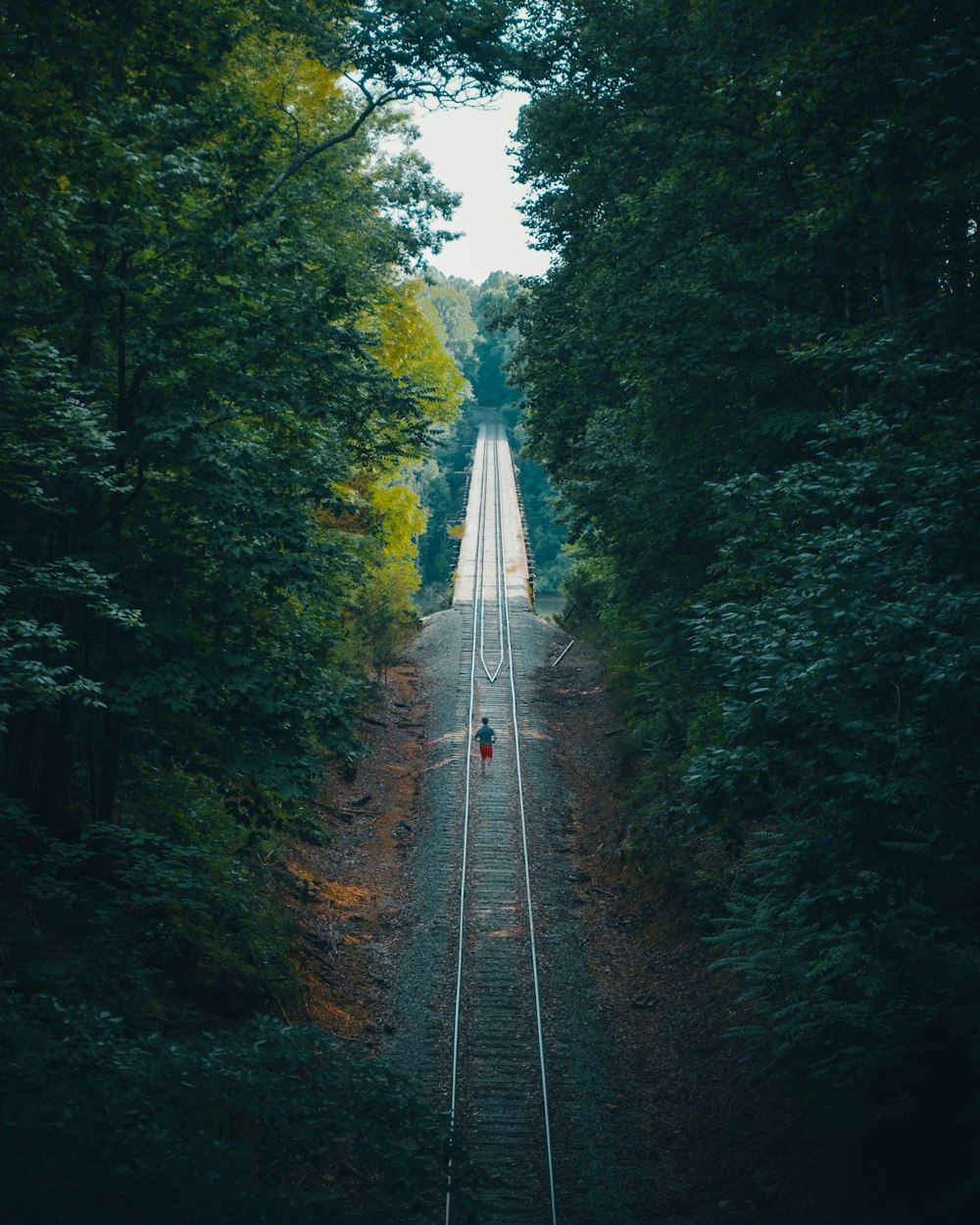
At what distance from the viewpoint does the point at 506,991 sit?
13.5 meters

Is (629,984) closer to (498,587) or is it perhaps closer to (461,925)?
(461,925)

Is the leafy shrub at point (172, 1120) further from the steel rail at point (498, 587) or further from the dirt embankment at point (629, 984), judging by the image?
the steel rail at point (498, 587)

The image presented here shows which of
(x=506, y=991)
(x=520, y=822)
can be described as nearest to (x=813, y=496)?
(x=506, y=991)

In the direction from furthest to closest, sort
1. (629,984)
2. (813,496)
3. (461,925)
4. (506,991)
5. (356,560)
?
(461,925) < (629,984) < (506,991) < (356,560) < (813,496)

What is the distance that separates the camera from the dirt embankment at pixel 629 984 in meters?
9.70

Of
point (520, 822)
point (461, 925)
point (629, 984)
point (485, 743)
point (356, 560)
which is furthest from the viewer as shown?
point (485, 743)

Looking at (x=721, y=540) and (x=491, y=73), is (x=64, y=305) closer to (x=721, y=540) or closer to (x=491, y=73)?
(x=491, y=73)

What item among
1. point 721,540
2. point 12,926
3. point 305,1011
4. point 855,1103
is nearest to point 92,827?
point 12,926

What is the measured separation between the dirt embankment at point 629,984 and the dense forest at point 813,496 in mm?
632

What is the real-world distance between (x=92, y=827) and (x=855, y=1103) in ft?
26.6

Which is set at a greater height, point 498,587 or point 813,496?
point 813,496

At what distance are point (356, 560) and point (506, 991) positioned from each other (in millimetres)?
6580

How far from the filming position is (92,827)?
386 inches

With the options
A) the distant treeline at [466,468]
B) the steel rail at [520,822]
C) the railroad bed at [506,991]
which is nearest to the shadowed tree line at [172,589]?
the railroad bed at [506,991]
